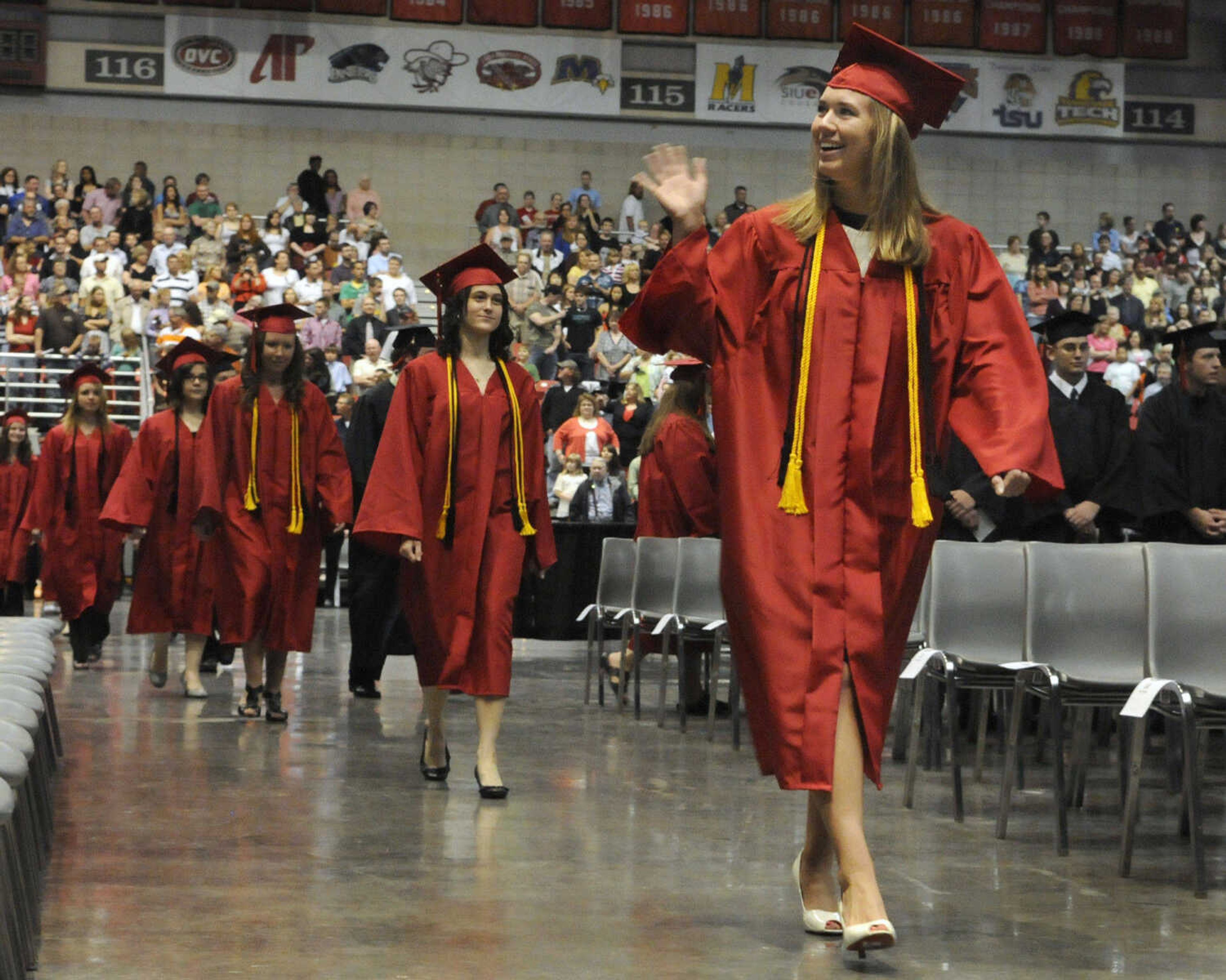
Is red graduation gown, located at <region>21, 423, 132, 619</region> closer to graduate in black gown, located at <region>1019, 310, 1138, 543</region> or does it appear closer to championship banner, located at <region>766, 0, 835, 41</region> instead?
graduate in black gown, located at <region>1019, 310, 1138, 543</region>

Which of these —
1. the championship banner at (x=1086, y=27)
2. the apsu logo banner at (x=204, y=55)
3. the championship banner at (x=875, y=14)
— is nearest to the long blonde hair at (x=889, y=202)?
the apsu logo banner at (x=204, y=55)

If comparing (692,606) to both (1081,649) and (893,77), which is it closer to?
(1081,649)

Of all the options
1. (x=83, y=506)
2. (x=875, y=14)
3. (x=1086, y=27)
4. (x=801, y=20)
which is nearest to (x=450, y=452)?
(x=83, y=506)

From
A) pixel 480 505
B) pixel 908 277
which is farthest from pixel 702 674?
pixel 908 277

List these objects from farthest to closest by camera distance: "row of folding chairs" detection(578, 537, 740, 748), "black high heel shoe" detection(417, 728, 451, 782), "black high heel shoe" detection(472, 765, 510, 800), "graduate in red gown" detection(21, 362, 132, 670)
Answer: "graduate in red gown" detection(21, 362, 132, 670) → "row of folding chairs" detection(578, 537, 740, 748) → "black high heel shoe" detection(417, 728, 451, 782) → "black high heel shoe" detection(472, 765, 510, 800)

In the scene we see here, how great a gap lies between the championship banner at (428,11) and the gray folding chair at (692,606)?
19292 mm

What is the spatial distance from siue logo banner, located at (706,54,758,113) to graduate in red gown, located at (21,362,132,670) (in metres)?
17.2

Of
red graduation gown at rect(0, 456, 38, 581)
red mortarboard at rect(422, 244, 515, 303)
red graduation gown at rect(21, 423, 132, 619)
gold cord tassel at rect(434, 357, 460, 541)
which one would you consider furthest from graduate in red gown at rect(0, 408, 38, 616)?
gold cord tassel at rect(434, 357, 460, 541)

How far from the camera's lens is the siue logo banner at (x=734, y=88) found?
27375 millimetres

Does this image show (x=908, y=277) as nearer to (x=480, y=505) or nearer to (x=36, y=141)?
(x=480, y=505)

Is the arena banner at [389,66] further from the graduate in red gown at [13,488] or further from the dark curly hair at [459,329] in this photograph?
the dark curly hair at [459,329]

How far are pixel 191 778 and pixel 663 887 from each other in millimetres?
2427

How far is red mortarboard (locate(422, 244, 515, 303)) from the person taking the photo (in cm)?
670

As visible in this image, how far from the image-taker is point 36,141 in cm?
2584
